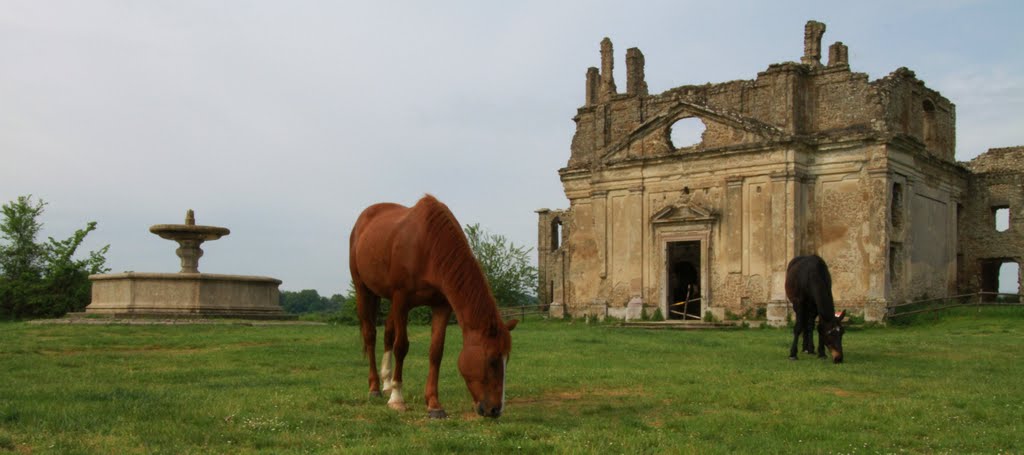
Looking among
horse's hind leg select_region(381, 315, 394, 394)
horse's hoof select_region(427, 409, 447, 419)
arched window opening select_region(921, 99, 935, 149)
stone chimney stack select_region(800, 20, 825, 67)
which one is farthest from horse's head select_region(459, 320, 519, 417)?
arched window opening select_region(921, 99, 935, 149)

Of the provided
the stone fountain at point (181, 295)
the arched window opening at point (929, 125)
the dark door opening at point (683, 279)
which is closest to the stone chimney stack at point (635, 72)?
the dark door opening at point (683, 279)

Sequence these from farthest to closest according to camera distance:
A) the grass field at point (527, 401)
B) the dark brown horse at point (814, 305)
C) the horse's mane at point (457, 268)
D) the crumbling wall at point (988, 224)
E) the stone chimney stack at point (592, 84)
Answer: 1. the stone chimney stack at point (592, 84)
2. the crumbling wall at point (988, 224)
3. the dark brown horse at point (814, 305)
4. the horse's mane at point (457, 268)
5. the grass field at point (527, 401)

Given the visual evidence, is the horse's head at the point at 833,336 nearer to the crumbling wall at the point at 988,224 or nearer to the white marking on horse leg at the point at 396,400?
the white marking on horse leg at the point at 396,400

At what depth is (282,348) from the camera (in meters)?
16.5

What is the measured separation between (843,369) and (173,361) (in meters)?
9.70

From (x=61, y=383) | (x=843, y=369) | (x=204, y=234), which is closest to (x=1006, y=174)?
(x=843, y=369)

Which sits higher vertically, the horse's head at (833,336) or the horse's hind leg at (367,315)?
the horse's hind leg at (367,315)

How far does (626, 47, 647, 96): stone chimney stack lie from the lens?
34.5 m

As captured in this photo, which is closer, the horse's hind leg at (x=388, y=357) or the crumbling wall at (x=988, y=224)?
the horse's hind leg at (x=388, y=357)

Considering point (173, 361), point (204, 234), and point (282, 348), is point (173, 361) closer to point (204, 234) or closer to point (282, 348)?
point (282, 348)

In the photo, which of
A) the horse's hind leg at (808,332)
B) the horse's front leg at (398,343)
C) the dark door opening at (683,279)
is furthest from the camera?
the dark door opening at (683,279)

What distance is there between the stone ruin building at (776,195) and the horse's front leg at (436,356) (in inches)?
846

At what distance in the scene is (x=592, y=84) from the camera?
36.2 metres

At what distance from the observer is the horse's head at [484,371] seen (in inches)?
313
